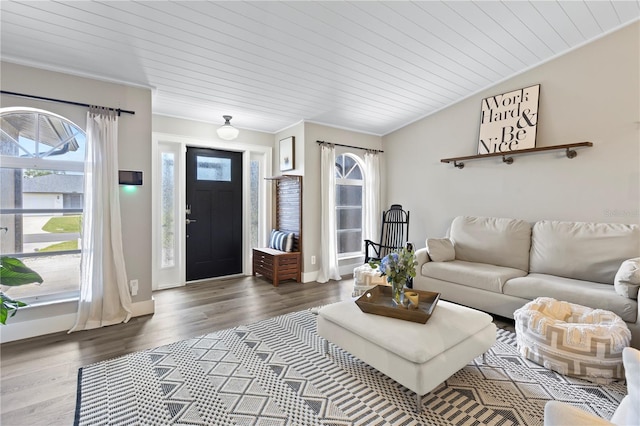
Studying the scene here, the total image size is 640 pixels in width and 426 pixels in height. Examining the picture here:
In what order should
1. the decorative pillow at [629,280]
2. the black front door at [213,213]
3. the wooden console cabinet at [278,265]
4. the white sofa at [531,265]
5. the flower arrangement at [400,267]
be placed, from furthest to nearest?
the black front door at [213,213] → the wooden console cabinet at [278,265] → the white sofa at [531,265] → the decorative pillow at [629,280] → the flower arrangement at [400,267]

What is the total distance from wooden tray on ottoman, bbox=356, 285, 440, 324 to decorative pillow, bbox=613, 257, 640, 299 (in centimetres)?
→ 146

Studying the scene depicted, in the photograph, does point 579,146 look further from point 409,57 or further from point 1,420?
point 1,420

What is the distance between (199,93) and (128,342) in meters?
2.65

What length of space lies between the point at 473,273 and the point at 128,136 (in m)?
3.88

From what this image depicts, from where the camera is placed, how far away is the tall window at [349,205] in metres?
5.14

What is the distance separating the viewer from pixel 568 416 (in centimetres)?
77

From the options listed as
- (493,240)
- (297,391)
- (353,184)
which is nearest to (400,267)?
(297,391)

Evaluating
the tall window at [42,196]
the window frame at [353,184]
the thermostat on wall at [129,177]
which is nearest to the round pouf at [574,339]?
the window frame at [353,184]

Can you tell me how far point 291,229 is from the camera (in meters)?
4.70

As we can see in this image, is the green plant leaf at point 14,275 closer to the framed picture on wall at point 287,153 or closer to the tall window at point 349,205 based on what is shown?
the framed picture on wall at point 287,153

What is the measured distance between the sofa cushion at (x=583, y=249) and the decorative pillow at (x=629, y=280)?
0.46 meters

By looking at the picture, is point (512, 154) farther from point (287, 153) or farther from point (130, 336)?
point (130, 336)

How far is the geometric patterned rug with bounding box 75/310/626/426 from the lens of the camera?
67.8 inches

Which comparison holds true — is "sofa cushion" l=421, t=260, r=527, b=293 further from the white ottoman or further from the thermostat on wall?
the thermostat on wall
